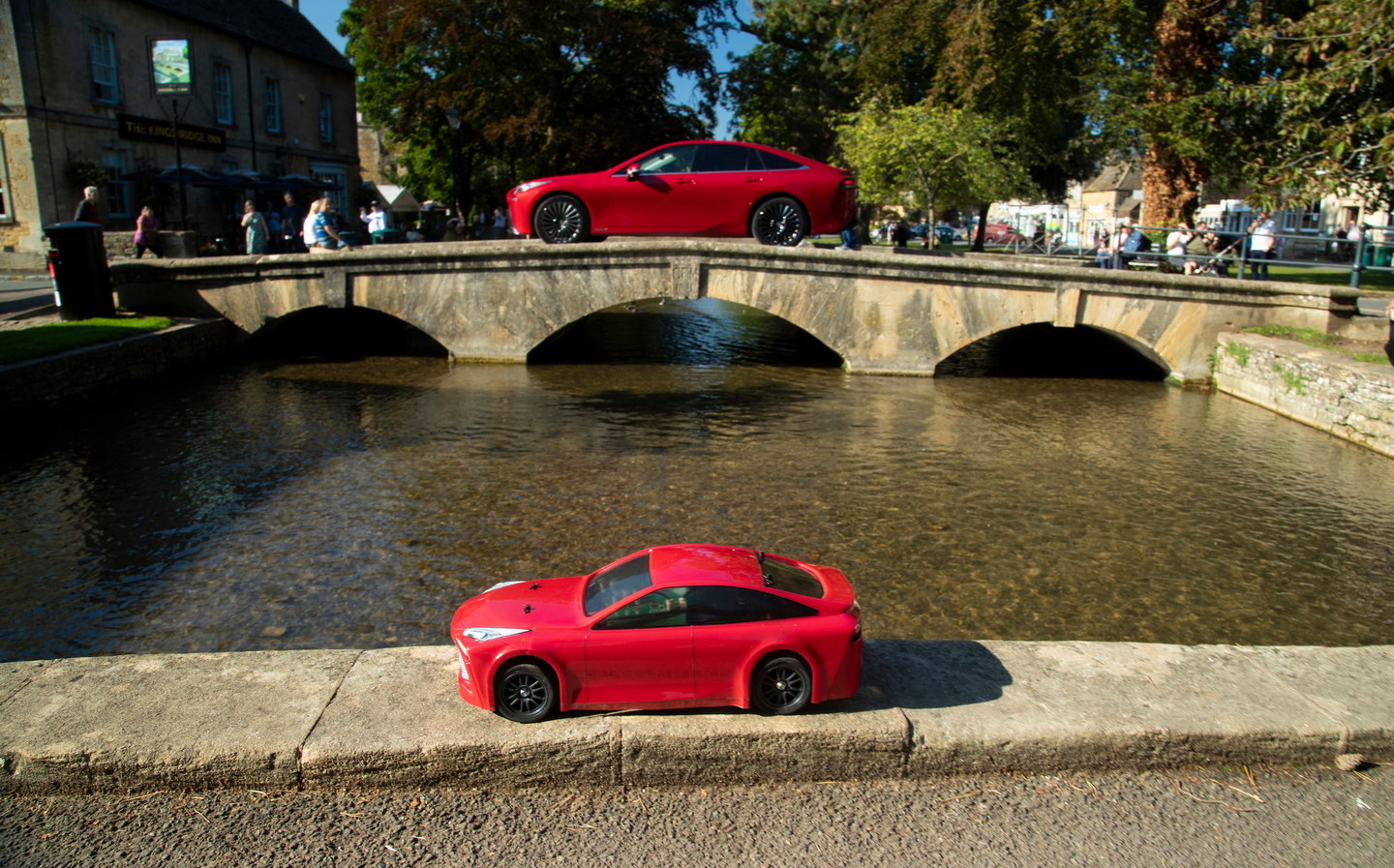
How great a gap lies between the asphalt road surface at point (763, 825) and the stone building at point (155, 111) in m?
19.4

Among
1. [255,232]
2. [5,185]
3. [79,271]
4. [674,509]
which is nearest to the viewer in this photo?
[674,509]

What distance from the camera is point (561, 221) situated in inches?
700

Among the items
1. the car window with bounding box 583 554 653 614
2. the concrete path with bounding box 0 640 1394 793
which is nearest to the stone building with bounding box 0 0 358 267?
the concrete path with bounding box 0 640 1394 793

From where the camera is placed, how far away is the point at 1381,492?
11844 millimetres

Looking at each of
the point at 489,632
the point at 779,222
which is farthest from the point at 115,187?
the point at 489,632

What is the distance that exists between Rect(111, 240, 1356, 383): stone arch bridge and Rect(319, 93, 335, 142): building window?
67.0ft

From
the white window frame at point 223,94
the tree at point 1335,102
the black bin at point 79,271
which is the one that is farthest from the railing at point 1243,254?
the white window frame at point 223,94

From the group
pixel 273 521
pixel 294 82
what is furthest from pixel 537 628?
pixel 294 82

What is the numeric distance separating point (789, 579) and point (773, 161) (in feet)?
41.3

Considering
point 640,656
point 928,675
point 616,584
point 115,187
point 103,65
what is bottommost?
point 928,675

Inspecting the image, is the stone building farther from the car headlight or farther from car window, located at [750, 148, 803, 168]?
the car headlight

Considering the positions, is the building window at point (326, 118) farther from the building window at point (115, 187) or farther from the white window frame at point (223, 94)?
the building window at point (115, 187)

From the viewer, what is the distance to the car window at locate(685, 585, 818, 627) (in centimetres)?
516

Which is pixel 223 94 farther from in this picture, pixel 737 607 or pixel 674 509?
pixel 737 607
